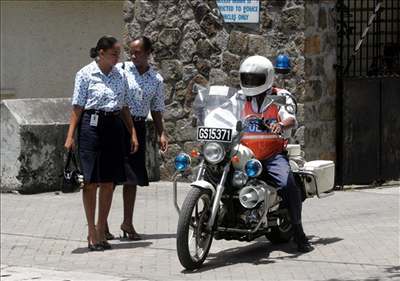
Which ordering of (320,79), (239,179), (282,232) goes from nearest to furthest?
(239,179) < (282,232) < (320,79)

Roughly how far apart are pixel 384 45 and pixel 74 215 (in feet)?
15.4

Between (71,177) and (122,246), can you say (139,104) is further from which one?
(122,246)

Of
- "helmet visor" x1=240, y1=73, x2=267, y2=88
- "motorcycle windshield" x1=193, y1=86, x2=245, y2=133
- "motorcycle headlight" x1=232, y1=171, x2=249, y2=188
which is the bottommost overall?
"motorcycle headlight" x1=232, y1=171, x2=249, y2=188

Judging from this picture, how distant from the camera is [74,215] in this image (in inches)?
444

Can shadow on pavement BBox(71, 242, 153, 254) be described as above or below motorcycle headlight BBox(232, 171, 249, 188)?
below

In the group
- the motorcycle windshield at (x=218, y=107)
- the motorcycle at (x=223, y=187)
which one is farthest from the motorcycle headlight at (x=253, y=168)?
the motorcycle windshield at (x=218, y=107)

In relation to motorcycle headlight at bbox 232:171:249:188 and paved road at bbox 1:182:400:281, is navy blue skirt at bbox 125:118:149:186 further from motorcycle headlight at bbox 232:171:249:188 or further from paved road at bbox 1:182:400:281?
motorcycle headlight at bbox 232:171:249:188

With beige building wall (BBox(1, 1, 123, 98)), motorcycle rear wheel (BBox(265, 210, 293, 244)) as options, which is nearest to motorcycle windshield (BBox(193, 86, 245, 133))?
motorcycle rear wheel (BBox(265, 210, 293, 244))

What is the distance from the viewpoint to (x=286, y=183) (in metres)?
8.62

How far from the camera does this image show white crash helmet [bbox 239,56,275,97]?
8.73m

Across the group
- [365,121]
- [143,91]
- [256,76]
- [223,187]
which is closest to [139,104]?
[143,91]

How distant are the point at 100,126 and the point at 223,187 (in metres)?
1.45

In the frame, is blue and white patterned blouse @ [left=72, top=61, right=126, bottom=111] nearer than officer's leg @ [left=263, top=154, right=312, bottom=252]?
No

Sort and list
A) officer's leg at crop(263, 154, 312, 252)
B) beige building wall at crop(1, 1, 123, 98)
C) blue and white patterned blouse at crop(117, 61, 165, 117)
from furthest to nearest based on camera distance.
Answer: beige building wall at crop(1, 1, 123, 98)
blue and white patterned blouse at crop(117, 61, 165, 117)
officer's leg at crop(263, 154, 312, 252)
